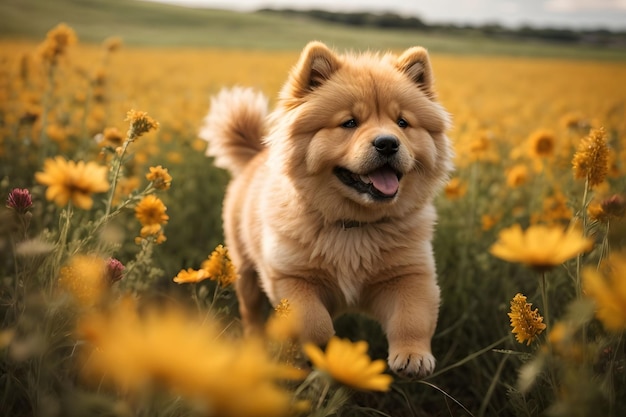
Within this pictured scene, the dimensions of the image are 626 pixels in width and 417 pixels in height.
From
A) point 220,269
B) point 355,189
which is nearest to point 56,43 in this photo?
point 355,189

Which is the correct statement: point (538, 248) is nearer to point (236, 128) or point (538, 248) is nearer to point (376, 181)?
point (376, 181)

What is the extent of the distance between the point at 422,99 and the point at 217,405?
7.10 ft

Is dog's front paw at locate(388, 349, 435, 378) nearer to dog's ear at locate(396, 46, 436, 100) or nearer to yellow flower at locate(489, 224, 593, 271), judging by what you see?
yellow flower at locate(489, 224, 593, 271)

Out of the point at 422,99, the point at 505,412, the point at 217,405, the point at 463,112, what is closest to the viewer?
the point at 217,405

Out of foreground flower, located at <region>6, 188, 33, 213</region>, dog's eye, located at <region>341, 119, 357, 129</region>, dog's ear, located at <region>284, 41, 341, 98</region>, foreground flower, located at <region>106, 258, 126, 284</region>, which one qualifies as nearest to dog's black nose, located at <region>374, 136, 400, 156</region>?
dog's eye, located at <region>341, 119, 357, 129</region>

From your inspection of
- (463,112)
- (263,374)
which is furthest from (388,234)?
(463,112)

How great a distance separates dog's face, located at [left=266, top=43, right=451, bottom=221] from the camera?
7.90 ft

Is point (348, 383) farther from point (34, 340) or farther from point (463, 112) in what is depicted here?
point (463, 112)

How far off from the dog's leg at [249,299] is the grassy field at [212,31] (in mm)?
5032

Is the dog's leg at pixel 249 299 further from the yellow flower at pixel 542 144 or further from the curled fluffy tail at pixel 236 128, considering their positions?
the yellow flower at pixel 542 144

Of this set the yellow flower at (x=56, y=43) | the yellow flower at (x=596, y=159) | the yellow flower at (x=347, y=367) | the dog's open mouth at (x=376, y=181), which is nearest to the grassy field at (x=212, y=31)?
the yellow flower at (x=56, y=43)

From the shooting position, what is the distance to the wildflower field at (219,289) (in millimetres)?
944

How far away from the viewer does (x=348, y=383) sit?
0.99 meters

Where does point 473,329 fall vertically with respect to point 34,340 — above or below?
below
